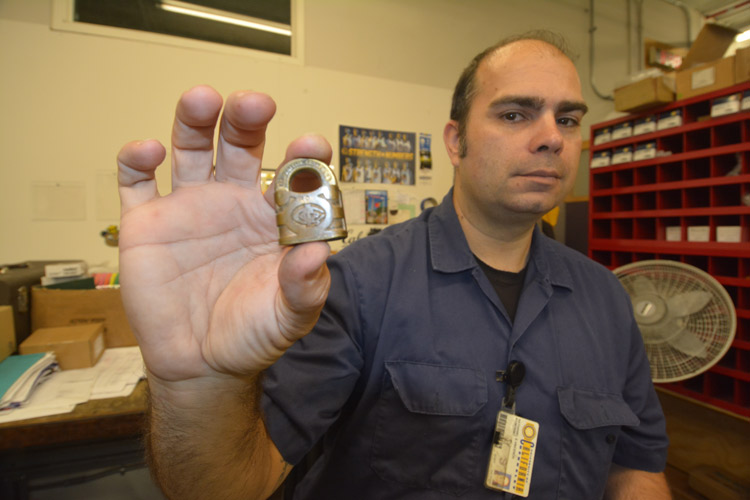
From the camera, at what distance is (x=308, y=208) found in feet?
1.58

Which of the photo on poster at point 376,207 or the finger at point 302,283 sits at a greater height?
the photo on poster at point 376,207

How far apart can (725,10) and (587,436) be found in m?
4.44

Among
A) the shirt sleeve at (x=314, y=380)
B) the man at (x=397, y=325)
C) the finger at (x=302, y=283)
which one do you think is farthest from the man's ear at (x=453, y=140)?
the finger at (x=302, y=283)

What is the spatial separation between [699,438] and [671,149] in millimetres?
1253

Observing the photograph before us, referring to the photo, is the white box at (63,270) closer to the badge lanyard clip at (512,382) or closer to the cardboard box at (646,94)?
the badge lanyard clip at (512,382)

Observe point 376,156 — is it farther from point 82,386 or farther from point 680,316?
point 82,386

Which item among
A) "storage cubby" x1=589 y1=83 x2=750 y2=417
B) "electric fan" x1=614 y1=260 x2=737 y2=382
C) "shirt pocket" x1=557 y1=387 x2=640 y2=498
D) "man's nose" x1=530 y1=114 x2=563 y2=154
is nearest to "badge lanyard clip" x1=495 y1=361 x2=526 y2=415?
"shirt pocket" x1=557 y1=387 x2=640 y2=498

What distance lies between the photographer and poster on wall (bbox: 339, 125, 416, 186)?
2328 millimetres

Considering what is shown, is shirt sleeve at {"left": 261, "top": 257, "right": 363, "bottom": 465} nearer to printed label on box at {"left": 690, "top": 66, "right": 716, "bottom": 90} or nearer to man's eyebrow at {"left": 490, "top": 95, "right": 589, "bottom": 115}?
man's eyebrow at {"left": 490, "top": 95, "right": 589, "bottom": 115}

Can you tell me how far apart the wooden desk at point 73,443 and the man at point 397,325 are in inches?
25.2

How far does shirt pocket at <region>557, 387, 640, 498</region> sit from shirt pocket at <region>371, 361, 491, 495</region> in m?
0.21

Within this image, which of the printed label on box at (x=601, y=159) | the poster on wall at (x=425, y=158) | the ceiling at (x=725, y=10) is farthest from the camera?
the ceiling at (x=725, y=10)

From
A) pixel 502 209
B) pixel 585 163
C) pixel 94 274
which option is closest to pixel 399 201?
pixel 585 163

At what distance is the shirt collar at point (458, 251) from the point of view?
0.96 metres
